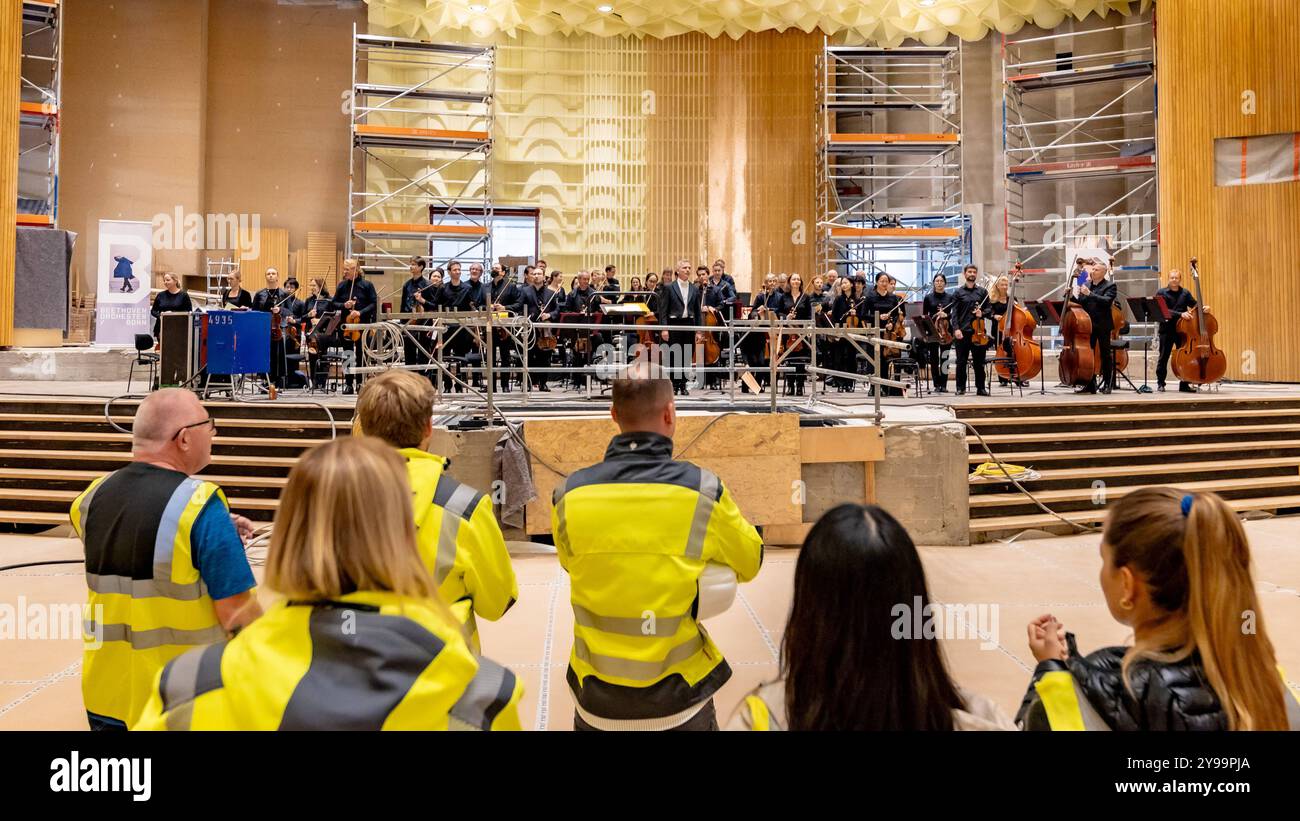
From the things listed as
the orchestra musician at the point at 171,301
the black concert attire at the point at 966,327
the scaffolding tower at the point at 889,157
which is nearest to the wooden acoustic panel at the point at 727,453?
the black concert attire at the point at 966,327

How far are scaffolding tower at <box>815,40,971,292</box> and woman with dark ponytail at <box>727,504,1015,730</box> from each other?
555 inches

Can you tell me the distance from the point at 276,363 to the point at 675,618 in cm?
936

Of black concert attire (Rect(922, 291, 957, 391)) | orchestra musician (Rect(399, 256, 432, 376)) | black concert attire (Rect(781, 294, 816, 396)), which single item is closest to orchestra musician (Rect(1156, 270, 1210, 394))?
black concert attire (Rect(922, 291, 957, 391))

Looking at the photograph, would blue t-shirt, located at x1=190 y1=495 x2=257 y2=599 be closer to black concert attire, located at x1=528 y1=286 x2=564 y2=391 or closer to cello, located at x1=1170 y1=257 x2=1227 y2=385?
black concert attire, located at x1=528 y1=286 x2=564 y2=391

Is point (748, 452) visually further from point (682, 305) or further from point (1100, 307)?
point (1100, 307)

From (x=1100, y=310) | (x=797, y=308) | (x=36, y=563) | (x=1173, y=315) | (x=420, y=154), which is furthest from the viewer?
(x=420, y=154)

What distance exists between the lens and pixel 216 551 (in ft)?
6.63

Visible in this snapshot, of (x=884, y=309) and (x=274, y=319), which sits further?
(x=884, y=309)

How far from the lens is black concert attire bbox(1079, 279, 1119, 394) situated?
31.7ft

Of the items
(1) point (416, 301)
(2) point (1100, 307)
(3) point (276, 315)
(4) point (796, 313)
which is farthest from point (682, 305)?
(3) point (276, 315)

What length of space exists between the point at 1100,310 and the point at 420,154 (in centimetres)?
1086

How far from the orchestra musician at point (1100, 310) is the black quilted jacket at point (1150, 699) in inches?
356
